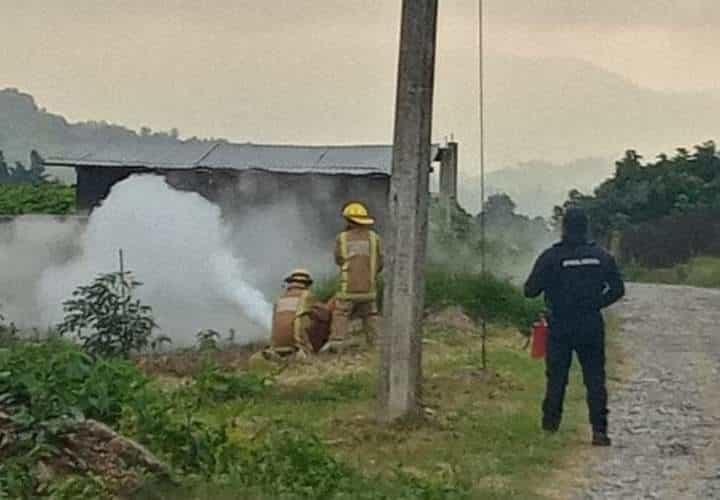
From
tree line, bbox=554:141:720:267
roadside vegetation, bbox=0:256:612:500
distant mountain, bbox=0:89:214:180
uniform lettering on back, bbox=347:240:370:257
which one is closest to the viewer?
roadside vegetation, bbox=0:256:612:500

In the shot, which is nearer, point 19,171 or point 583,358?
point 583,358

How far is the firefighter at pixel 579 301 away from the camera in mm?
12906

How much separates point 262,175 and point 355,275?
8.97 metres

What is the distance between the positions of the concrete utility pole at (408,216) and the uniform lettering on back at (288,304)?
4.68 m

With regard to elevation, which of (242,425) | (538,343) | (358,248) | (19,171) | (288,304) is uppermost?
(19,171)

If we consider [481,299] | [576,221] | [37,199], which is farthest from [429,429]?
[37,199]

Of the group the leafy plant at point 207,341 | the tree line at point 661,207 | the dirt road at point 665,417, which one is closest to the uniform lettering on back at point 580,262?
the dirt road at point 665,417

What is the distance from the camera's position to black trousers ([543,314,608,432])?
1292 cm

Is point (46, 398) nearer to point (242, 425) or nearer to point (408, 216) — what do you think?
point (242, 425)

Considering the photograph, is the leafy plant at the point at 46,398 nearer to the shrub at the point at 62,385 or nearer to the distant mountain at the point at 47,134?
the shrub at the point at 62,385

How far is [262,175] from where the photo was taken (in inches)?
1049

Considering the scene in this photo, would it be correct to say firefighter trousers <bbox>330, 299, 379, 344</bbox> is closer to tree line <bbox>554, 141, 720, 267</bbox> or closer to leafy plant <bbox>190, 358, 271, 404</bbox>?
leafy plant <bbox>190, 358, 271, 404</bbox>

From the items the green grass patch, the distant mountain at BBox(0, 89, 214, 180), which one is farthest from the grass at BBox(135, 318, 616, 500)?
the distant mountain at BBox(0, 89, 214, 180)

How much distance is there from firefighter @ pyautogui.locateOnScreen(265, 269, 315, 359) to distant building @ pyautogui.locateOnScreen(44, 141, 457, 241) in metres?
7.83
